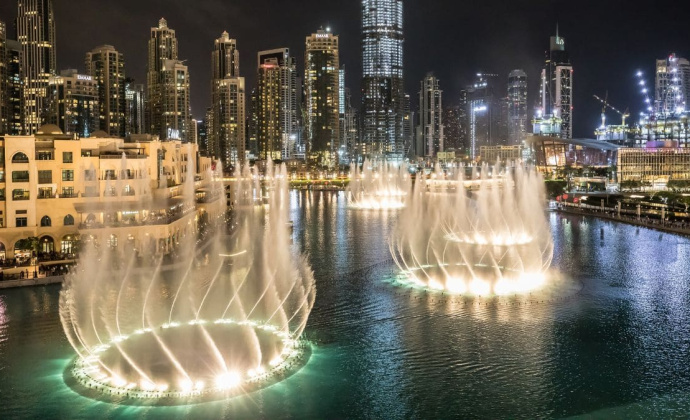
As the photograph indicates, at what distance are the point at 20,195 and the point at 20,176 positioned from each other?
1193 mm

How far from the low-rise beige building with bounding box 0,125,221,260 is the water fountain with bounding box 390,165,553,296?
16.0 meters

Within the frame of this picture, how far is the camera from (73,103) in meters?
134

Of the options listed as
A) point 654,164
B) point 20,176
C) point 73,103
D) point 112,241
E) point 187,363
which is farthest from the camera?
point 73,103

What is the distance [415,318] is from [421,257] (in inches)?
557

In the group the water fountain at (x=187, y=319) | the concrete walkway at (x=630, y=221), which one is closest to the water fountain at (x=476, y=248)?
the concrete walkway at (x=630, y=221)

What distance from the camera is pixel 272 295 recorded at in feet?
98.1

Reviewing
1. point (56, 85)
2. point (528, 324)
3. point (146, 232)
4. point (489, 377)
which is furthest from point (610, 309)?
point (56, 85)

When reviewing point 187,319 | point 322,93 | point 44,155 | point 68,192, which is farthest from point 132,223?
point 322,93

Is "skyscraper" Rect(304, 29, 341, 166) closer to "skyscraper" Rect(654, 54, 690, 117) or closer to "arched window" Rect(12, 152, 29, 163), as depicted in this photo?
"skyscraper" Rect(654, 54, 690, 117)

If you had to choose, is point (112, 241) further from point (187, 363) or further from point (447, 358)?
point (447, 358)

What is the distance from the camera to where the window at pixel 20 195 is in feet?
127

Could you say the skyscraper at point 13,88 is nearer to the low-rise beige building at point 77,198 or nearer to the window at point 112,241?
the low-rise beige building at point 77,198

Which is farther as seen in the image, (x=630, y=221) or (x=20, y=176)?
(x=630, y=221)

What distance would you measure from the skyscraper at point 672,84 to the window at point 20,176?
162 m
